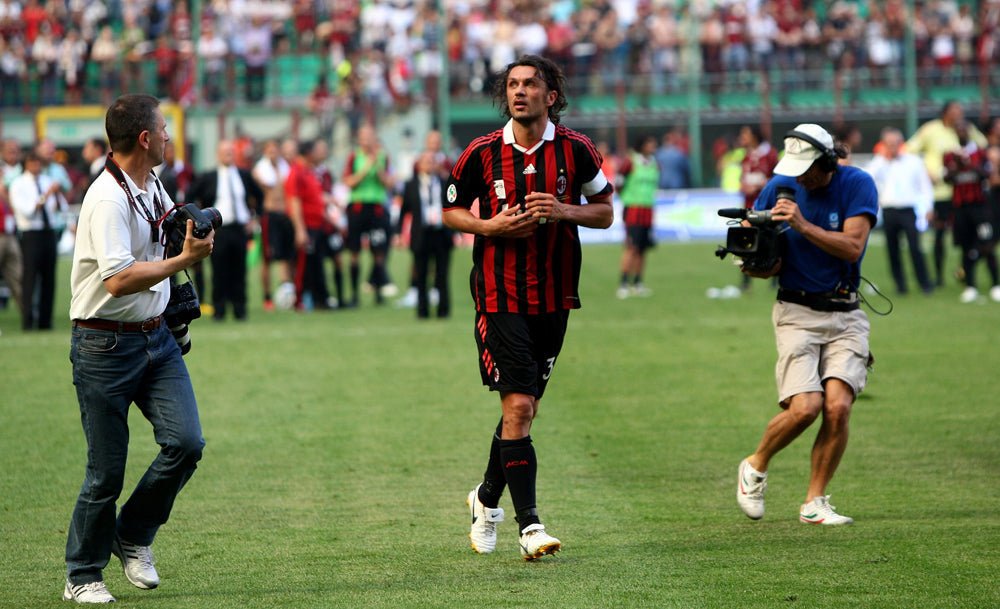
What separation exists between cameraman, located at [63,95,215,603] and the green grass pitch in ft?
1.16

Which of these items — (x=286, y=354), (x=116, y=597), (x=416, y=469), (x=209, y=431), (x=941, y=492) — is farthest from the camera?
(x=286, y=354)

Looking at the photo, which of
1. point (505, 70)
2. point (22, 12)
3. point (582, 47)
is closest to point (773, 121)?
point (582, 47)

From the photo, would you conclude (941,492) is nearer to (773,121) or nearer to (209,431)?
(209,431)

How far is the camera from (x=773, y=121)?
36.9 metres

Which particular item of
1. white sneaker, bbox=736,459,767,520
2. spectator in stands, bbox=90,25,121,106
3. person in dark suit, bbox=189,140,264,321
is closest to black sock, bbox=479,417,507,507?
white sneaker, bbox=736,459,767,520

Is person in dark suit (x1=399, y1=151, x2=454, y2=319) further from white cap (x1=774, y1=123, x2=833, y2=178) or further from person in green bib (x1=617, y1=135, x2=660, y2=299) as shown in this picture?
white cap (x1=774, y1=123, x2=833, y2=178)

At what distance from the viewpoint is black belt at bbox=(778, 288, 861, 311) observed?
745 centimetres

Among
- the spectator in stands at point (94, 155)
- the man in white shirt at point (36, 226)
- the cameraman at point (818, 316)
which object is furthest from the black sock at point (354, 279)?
the cameraman at point (818, 316)

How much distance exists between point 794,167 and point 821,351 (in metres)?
0.96

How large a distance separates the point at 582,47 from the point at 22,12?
14.1m

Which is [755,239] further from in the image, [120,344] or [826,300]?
[120,344]

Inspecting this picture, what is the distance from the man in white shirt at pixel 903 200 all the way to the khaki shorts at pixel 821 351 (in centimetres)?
1241

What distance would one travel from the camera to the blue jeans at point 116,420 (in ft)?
19.3

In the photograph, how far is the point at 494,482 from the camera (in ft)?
22.4
